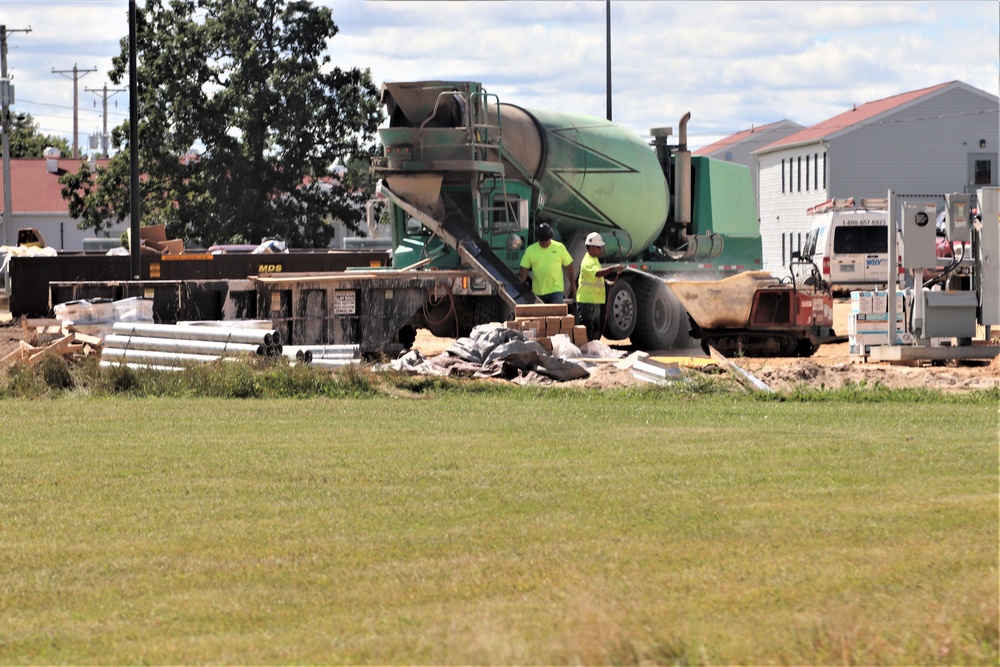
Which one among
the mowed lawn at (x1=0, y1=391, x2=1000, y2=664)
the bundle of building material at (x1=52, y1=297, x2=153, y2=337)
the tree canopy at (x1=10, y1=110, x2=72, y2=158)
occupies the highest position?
the tree canopy at (x1=10, y1=110, x2=72, y2=158)

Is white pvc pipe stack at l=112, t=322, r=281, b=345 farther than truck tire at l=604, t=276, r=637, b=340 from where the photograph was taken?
No

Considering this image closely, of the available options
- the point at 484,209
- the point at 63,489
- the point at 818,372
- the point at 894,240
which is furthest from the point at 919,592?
the point at 484,209

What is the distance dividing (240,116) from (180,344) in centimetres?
3609

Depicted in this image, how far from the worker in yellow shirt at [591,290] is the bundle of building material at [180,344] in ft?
16.4

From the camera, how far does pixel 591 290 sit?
66.2 ft

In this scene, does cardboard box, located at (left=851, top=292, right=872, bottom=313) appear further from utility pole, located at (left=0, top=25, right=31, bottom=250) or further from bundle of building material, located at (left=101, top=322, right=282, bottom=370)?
utility pole, located at (left=0, top=25, right=31, bottom=250)

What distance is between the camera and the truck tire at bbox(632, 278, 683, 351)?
22.0 metres

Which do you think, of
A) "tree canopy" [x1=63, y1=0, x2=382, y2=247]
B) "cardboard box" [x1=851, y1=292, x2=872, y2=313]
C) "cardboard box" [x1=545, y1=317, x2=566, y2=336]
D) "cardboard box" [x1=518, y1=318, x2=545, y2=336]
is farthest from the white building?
"cardboard box" [x1=518, y1=318, x2=545, y2=336]

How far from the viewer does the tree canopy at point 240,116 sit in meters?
51.5

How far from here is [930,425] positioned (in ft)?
40.6

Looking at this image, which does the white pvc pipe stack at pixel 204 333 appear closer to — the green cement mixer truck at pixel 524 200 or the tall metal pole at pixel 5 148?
the green cement mixer truck at pixel 524 200

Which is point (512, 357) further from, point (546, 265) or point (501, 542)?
point (501, 542)

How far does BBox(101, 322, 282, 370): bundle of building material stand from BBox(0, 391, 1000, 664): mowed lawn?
3711mm

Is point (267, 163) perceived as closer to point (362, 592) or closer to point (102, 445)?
point (102, 445)
